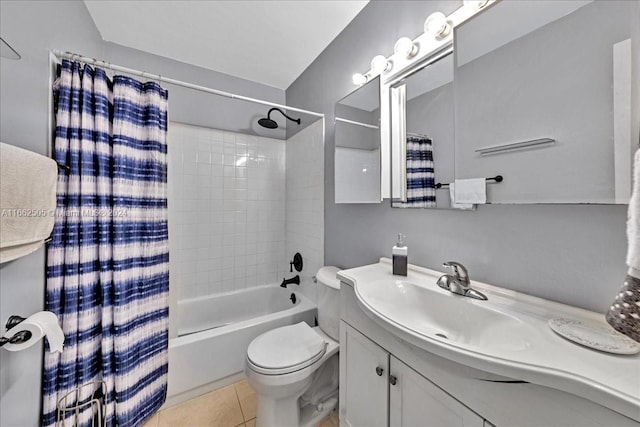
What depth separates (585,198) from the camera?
2.23 ft

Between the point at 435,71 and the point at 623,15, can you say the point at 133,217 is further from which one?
the point at 623,15

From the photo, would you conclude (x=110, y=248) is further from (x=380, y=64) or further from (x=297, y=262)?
(x=380, y=64)

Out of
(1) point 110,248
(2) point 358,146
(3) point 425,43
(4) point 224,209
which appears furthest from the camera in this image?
(4) point 224,209

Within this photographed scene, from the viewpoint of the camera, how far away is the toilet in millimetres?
1123

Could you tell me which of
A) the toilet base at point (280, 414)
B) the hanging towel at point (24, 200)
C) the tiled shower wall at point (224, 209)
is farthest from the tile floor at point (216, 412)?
the hanging towel at point (24, 200)

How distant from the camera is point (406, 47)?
115 centimetres

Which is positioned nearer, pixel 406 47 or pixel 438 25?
pixel 438 25

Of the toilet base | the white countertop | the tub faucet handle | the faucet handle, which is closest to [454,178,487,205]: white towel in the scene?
the faucet handle

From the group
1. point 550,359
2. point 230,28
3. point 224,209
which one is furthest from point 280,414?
point 230,28

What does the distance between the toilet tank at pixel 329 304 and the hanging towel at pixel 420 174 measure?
2.06ft

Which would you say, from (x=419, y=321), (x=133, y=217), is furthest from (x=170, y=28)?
(x=419, y=321)

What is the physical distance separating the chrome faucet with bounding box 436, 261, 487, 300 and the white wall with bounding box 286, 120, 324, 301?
112cm

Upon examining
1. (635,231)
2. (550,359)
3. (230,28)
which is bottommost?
(550,359)

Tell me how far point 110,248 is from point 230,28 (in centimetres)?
160
